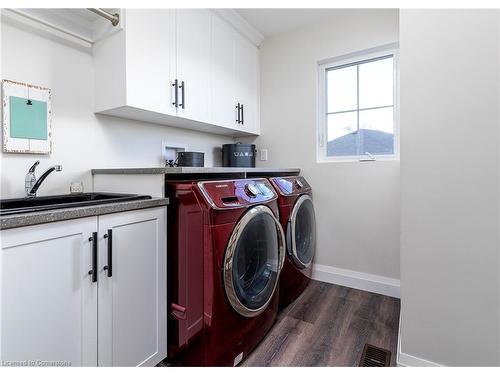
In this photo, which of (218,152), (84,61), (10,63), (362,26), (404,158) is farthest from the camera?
(218,152)

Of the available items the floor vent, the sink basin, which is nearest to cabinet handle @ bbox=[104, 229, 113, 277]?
the sink basin

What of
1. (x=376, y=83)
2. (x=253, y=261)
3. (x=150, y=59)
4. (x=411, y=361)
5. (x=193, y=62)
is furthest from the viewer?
(x=376, y=83)

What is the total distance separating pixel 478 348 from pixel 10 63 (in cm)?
262

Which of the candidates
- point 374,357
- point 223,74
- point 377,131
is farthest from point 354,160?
point 374,357

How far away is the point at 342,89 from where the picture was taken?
7.74 feet

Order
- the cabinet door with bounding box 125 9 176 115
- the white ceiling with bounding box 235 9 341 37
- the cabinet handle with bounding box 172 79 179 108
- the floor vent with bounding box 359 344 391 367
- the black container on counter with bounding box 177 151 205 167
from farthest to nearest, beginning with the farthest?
1. the white ceiling with bounding box 235 9 341 37
2. the black container on counter with bounding box 177 151 205 167
3. the cabinet handle with bounding box 172 79 179 108
4. the cabinet door with bounding box 125 9 176 115
5. the floor vent with bounding box 359 344 391 367

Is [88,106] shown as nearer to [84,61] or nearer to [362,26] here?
[84,61]

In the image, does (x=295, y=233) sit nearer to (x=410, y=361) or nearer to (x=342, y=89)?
(x=410, y=361)

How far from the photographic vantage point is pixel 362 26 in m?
2.16

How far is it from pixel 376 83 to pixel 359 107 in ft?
0.75

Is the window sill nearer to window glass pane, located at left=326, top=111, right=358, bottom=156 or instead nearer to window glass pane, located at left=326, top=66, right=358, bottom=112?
window glass pane, located at left=326, top=111, right=358, bottom=156

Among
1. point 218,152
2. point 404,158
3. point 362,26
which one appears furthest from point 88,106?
point 362,26

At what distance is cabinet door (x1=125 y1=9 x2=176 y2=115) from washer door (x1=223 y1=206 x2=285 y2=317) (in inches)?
37.9

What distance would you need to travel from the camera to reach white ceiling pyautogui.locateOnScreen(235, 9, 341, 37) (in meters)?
2.18
